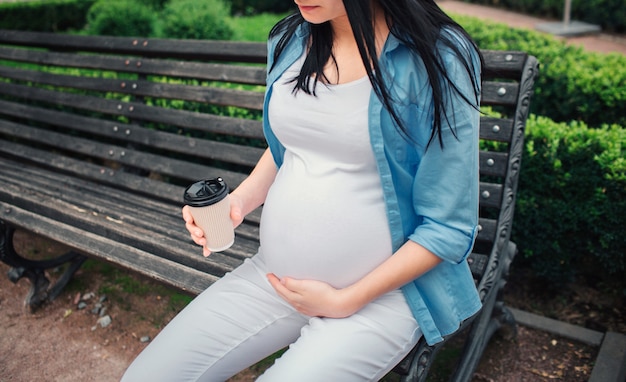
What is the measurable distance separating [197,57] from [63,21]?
35.2 ft

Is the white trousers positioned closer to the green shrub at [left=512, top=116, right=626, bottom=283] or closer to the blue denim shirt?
the blue denim shirt

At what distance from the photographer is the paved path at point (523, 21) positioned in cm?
1009

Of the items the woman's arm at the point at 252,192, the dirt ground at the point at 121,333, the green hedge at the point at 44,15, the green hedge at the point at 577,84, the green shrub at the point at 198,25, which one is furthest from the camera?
the green hedge at the point at 44,15

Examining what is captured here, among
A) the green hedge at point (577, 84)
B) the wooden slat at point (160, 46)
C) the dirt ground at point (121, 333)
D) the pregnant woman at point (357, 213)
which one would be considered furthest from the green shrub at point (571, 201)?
the wooden slat at point (160, 46)

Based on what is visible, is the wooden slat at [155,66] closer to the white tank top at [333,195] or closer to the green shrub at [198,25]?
the white tank top at [333,195]

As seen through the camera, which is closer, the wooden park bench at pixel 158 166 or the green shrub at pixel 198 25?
the wooden park bench at pixel 158 166

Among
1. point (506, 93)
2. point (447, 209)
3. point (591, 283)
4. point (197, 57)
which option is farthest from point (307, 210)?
point (591, 283)

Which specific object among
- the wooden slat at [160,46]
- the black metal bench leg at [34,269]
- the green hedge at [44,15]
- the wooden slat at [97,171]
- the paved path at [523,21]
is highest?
the wooden slat at [160,46]

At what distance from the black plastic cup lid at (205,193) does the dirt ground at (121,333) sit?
132 centimetres

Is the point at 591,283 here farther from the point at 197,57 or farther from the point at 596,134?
the point at 197,57

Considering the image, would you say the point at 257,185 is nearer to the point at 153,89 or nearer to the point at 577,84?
the point at 153,89

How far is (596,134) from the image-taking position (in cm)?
293

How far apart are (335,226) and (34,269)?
2237 mm

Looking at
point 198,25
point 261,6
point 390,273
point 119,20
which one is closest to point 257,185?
point 390,273
